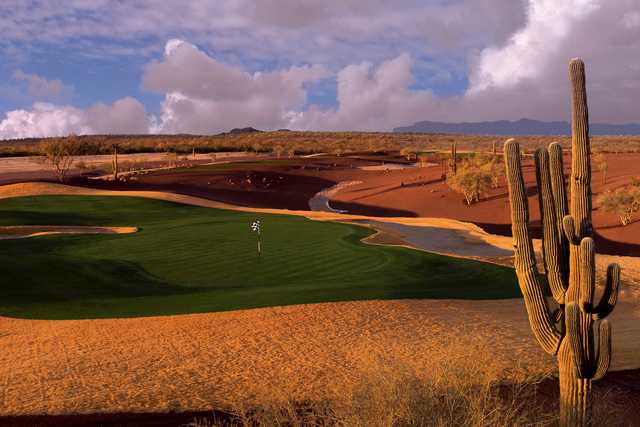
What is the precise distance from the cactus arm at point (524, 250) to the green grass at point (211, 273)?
895cm

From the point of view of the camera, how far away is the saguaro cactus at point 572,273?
8438mm

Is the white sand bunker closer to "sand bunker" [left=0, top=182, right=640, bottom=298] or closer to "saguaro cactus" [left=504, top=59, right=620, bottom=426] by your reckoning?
"sand bunker" [left=0, top=182, right=640, bottom=298]

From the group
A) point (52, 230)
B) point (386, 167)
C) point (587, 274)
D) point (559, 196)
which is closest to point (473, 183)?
point (52, 230)

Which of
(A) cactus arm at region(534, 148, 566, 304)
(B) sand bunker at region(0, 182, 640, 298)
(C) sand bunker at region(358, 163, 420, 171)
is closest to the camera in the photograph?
(A) cactus arm at region(534, 148, 566, 304)

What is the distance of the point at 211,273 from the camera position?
21.1 m

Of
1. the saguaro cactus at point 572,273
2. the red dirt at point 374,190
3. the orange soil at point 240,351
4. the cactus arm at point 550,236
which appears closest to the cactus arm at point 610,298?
the saguaro cactus at point 572,273

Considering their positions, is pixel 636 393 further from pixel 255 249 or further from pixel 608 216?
pixel 608 216

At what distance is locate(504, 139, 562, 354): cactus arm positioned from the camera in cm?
869

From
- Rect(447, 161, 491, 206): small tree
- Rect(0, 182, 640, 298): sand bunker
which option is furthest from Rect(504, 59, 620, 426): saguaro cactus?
Rect(447, 161, 491, 206): small tree

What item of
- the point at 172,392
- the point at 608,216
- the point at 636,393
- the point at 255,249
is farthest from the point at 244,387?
the point at 608,216

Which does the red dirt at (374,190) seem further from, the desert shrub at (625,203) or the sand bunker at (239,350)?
the sand bunker at (239,350)

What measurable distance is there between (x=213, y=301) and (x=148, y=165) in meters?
68.3

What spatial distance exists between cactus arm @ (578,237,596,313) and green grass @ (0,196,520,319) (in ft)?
31.1

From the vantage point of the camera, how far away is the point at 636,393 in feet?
38.2
